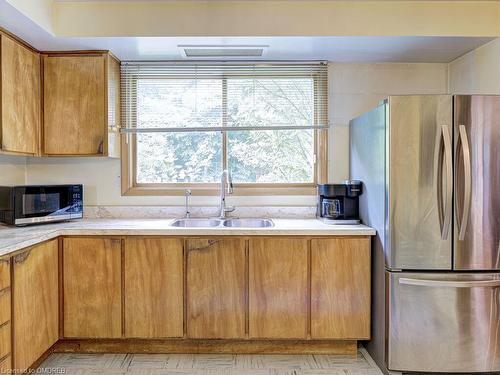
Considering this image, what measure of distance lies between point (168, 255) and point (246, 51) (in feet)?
5.02

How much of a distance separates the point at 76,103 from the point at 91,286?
130 cm

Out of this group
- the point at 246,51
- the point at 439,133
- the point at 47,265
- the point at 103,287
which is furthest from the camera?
the point at 246,51

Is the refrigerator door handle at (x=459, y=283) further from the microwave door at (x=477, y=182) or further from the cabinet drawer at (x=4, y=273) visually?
the cabinet drawer at (x=4, y=273)

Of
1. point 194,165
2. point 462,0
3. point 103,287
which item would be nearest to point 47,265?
point 103,287

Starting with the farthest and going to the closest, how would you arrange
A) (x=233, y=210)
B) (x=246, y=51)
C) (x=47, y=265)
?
(x=233, y=210), (x=246, y=51), (x=47, y=265)

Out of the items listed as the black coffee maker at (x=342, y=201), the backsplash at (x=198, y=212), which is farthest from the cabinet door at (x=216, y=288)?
the black coffee maker at (x=342, y=201)

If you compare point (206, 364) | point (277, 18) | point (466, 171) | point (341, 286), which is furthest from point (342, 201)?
point (206, 364)

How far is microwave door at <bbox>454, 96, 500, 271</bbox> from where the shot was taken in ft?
6.69

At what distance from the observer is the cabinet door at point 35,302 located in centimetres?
192

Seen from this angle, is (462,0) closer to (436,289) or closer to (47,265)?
(436,289)

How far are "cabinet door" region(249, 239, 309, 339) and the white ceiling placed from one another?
52.7 inches

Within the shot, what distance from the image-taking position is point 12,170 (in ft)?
9.14

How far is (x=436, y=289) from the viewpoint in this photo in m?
2.10

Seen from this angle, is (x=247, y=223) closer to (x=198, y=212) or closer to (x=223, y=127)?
(x=198, y=212)
